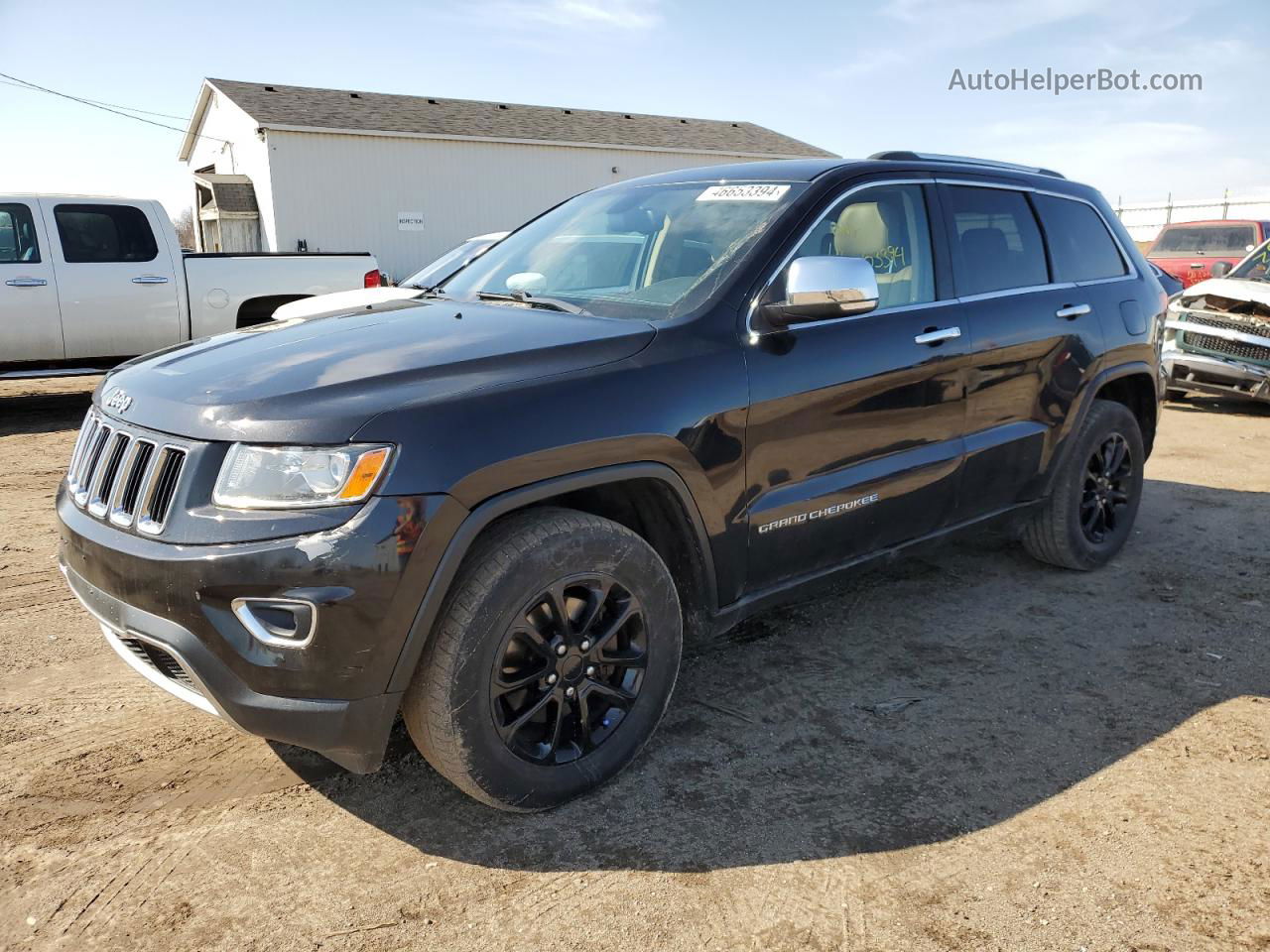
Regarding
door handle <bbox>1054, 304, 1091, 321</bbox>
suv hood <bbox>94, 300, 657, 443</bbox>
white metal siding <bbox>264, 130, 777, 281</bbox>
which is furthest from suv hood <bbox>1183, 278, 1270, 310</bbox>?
white metal siding <bbox>264, 130, 777, 281</bbox>

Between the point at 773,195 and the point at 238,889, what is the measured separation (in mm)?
2793

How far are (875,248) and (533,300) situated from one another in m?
1.33

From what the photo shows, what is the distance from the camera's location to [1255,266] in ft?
A: 33.8

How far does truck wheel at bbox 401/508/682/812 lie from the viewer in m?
2.61

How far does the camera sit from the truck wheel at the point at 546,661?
2607 millimetres

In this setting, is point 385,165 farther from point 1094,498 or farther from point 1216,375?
point 1094,498

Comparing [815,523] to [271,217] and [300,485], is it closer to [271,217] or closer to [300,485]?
[300,485]

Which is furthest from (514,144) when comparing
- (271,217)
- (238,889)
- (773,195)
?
(238,889)

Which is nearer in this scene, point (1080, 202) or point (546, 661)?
point (546, 661)

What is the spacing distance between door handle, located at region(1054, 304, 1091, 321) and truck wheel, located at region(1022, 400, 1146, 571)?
0.49 m

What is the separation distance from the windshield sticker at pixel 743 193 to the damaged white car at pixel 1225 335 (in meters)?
7.24

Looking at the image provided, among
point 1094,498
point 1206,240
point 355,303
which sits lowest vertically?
point 1094,498

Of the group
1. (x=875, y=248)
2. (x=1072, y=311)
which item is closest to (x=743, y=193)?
(x=875, y=248)

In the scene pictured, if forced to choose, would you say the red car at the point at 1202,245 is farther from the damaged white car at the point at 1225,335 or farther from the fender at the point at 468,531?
the fender at the point at 468,531
